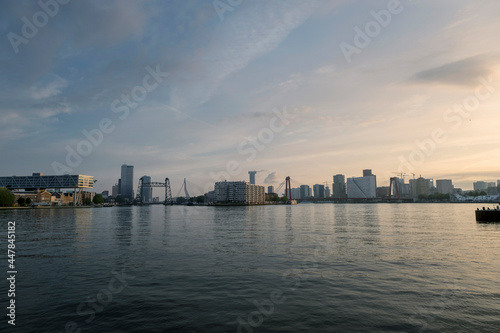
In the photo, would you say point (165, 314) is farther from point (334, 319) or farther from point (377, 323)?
point (377, 323)

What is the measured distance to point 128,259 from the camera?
2348 centimetres

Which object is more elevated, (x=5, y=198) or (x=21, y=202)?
(x=5, y=198)

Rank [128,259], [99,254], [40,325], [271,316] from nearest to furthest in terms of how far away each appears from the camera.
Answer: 1. [40,325]
2. [271,316]
3. [128,259]
4. [99,254]

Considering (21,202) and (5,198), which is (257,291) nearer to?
(5,198)

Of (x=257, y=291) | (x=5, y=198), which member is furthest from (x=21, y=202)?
(x=257, y=291)

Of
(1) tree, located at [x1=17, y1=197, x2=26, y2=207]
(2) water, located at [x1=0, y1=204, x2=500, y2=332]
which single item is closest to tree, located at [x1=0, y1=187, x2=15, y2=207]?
(1) tree, located at [x1=17, y1=197, x2=26, y2=207]

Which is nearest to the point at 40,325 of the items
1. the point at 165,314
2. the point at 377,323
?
the point at 165,314

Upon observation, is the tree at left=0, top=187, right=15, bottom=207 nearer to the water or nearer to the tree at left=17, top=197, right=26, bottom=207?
the tree at left=17, top=197, right=26, bottom=207

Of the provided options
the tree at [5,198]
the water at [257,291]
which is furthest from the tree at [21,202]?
the water at [257,291]

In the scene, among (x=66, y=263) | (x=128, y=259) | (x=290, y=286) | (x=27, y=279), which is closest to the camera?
(x=290, y=286)

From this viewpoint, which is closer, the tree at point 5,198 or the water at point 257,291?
the water at point 257,291

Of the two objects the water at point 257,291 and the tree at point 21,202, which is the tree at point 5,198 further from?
the water at point 257,291

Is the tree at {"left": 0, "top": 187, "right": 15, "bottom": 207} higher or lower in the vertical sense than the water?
higher

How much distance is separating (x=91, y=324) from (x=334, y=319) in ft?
32.9
